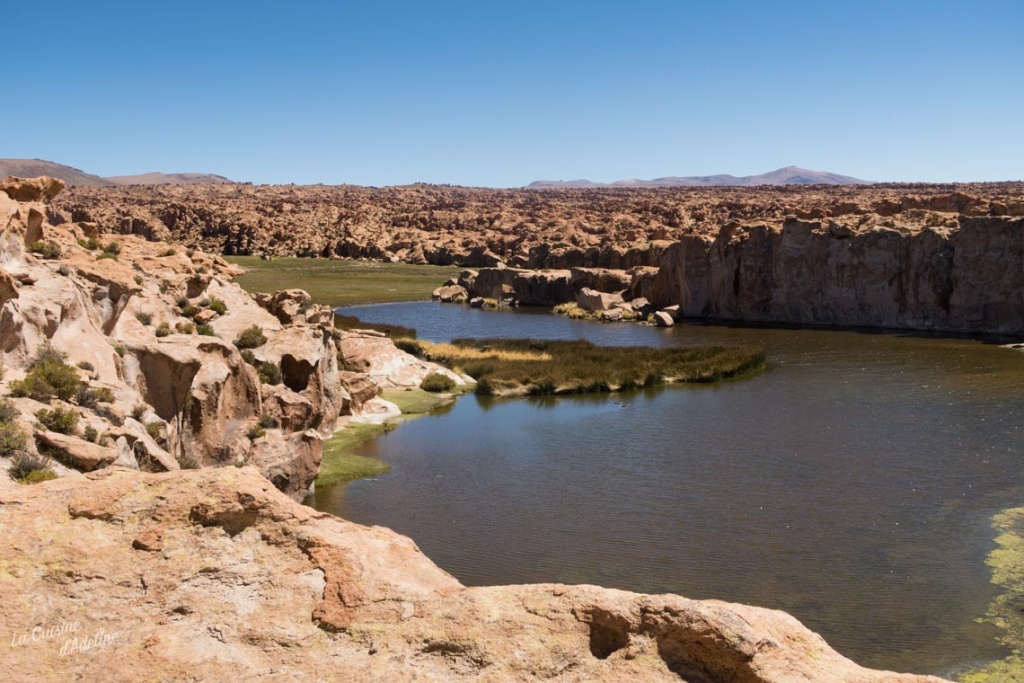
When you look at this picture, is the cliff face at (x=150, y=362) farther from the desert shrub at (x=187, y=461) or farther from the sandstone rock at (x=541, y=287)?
the sandstone rock at (x=541, y=287)

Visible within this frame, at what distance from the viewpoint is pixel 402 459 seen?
22.4 metres

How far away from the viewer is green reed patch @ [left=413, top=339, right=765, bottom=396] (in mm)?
33375

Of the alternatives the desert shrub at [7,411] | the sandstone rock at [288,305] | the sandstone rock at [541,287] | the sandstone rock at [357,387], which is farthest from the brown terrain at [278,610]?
the sandstone rock at [541,287]

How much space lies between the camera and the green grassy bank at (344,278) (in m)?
68.6

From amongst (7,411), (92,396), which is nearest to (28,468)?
(7,411)

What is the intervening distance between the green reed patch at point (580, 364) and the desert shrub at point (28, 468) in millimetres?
22767

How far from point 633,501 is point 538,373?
52.0ft

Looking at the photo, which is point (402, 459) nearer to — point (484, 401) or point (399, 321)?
point (484, 401)

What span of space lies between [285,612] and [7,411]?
5.95 metres

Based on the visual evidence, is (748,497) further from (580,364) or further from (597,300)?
(597,300)

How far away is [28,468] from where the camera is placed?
9.55m

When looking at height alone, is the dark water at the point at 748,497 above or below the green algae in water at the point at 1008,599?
below

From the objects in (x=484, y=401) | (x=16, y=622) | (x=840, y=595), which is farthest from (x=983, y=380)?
(x=16, y=622)

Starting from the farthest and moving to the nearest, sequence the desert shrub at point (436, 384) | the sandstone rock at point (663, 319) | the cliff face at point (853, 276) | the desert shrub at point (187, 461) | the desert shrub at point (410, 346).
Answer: the sandstone rock at point (663, 319) < the cliff face at point (853, 276) < the desert shrub at point (410, 346) < the desert shrub at point (436, 384) < the desert shrub at point (187, 461)
